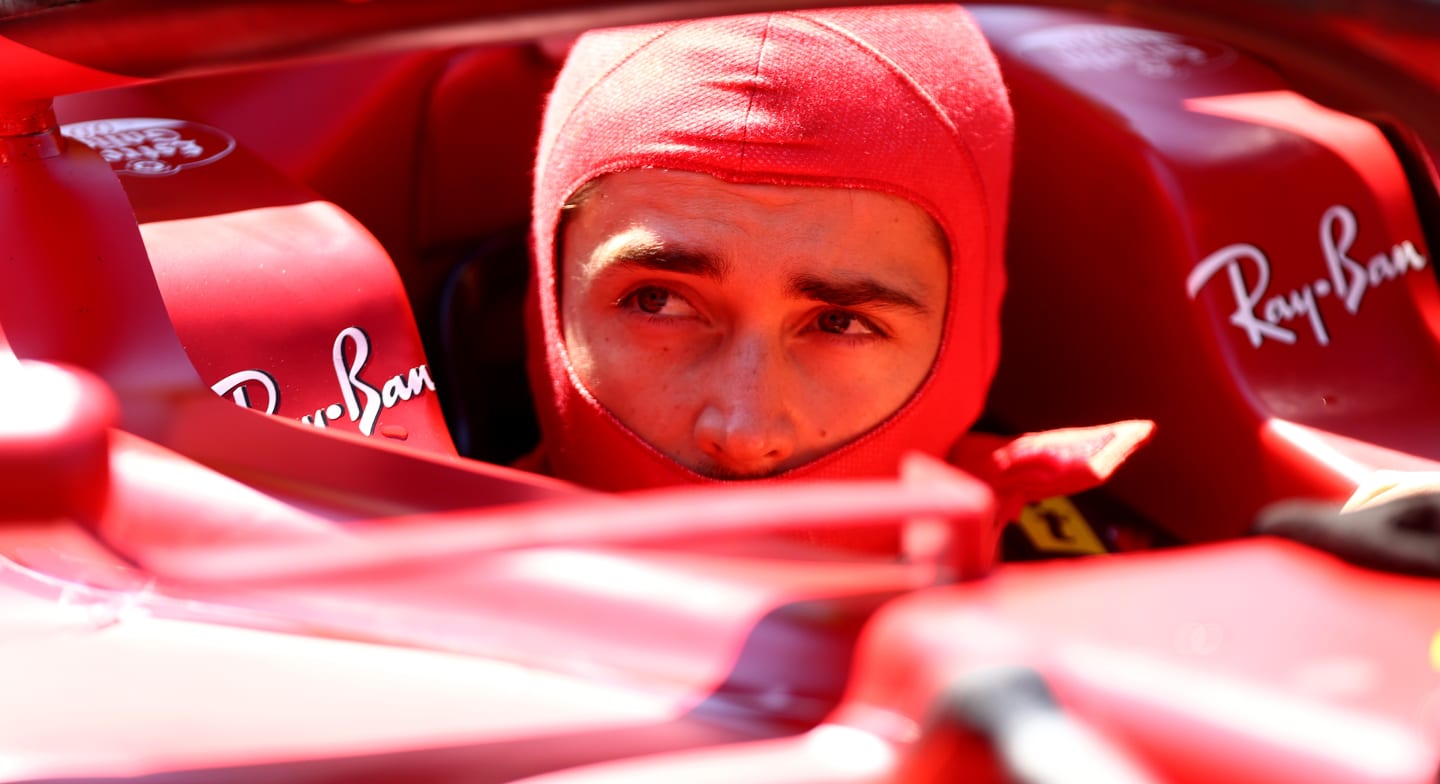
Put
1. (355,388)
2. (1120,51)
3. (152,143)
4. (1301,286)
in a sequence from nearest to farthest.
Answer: (355,388) → (152,143) → (1301,286) → (1120,51)

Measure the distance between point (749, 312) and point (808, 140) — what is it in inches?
5.2

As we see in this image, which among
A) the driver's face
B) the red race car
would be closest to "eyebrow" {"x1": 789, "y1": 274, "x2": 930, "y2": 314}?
the driver's face

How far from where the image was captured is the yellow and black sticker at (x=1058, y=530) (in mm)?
1331

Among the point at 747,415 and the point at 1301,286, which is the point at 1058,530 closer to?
the point at 1301,286

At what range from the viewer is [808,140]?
104 cm

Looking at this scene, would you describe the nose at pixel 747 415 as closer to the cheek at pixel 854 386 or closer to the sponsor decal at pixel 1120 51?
the cheek at pixel 854 386

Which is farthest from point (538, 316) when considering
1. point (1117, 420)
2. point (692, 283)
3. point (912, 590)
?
point (912, 590)

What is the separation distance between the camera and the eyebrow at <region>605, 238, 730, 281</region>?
102 cm

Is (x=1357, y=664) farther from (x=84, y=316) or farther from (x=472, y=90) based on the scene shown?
(x=472, y=90)

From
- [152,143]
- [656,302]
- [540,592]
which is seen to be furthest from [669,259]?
[540,592]

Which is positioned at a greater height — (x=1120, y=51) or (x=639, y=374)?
(x=1120, y=51)

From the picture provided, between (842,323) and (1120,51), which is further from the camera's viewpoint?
(1120,51)

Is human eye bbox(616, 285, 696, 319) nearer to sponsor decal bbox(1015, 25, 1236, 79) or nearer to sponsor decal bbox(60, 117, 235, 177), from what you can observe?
sponsor decal bbox(60, 117, 235, 177)

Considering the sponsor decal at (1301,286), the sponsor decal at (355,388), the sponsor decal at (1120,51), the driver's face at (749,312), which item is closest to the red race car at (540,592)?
the sponsor decal at (355,388)
